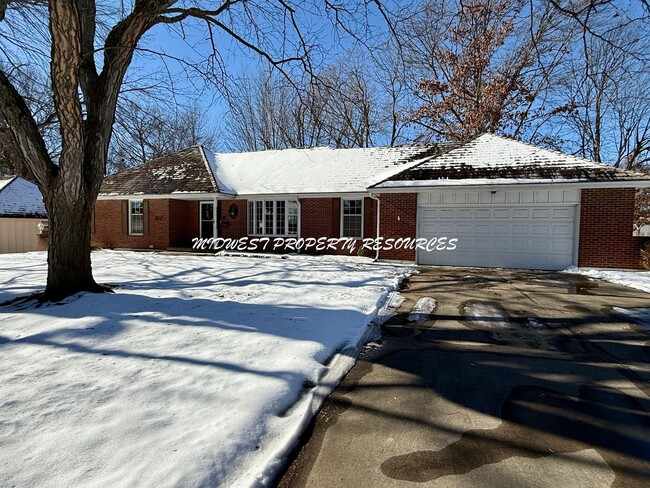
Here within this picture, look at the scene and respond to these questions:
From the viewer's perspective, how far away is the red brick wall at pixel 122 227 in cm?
1748

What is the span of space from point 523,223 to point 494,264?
5.46ft

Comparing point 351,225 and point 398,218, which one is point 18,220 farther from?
point 398,218

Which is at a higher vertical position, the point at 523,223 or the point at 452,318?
the point at 523,223

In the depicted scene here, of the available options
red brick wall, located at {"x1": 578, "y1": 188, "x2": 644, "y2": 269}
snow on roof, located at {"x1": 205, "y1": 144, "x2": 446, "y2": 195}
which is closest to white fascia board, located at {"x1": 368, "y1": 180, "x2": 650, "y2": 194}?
A: red brick wall, located at {"x1": 578, "y1": 188, "x2": 644, "y2": 269}

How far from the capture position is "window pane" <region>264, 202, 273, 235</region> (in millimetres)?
17000

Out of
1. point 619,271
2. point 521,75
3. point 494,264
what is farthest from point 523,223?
point 521,75

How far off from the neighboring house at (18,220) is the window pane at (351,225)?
53.0 feet

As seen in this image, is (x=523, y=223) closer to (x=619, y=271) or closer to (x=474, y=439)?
(x=619, y=271)

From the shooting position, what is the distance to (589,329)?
16.8 feet

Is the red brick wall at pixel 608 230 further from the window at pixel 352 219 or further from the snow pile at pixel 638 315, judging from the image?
the window at pixel 352 219

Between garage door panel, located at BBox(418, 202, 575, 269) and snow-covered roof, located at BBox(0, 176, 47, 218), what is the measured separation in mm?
23706

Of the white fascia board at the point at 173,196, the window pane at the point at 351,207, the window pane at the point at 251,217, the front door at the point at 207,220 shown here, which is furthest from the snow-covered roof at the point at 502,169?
the front door at the point at 207,220

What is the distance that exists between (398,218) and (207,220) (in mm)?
9869

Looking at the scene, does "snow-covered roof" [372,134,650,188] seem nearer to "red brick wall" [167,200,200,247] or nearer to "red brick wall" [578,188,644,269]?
"red brick wall" [578,188,644,269]
